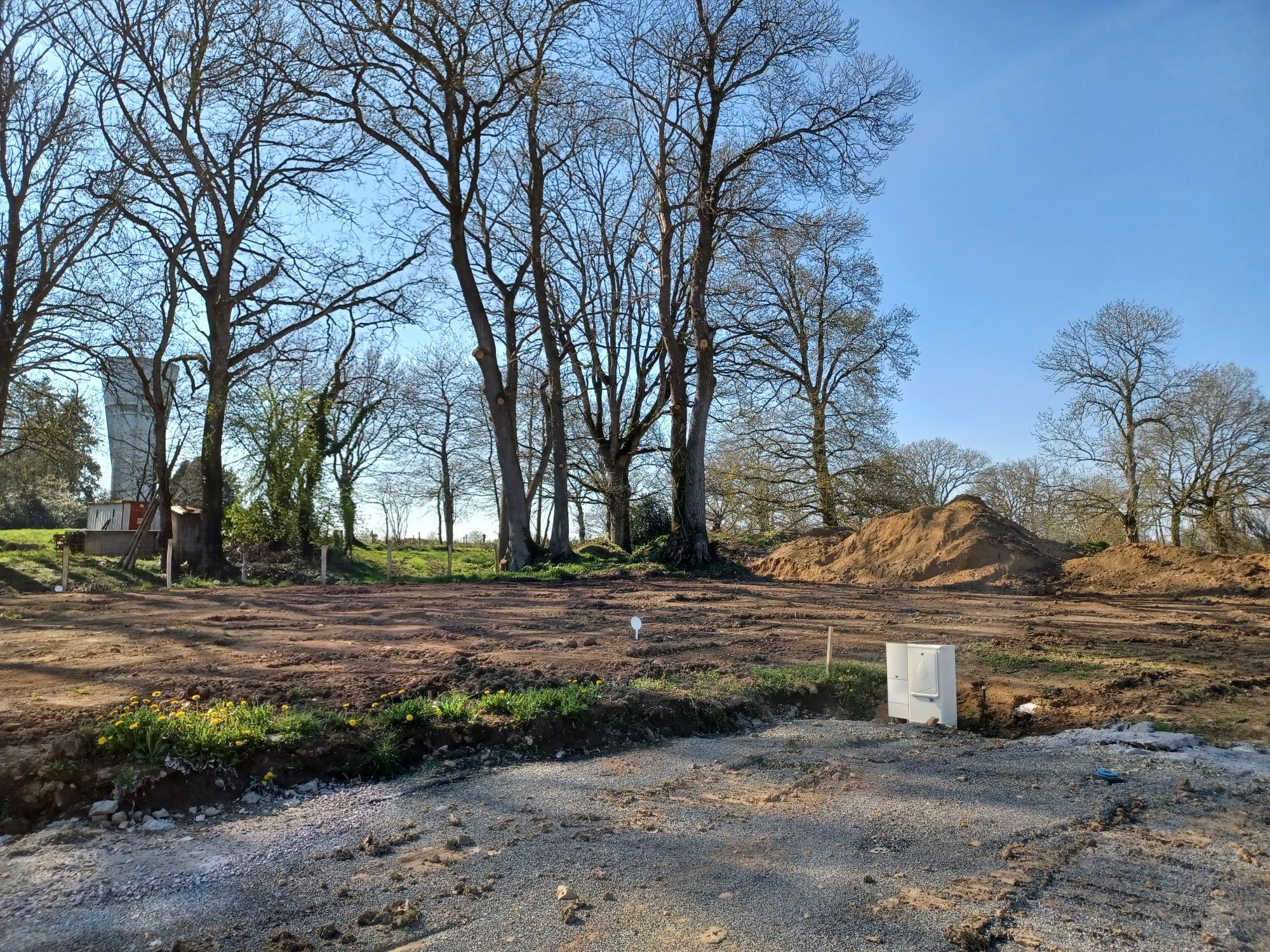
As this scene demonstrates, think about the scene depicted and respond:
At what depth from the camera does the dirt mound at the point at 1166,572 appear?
16.5 meters

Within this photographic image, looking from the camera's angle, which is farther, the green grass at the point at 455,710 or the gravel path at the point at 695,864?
the green grass at the point at 455,710

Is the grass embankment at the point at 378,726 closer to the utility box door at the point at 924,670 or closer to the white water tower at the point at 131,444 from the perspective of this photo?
the utility box door at the point at 924,670

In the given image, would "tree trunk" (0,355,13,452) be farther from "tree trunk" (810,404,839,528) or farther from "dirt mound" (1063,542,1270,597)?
"dirt mound" (1063,542,1270,597)

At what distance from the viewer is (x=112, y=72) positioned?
19859 millimetres

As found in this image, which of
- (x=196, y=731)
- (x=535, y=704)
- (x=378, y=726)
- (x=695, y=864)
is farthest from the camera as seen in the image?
(x=535, y=704)

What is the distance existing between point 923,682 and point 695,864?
4199 mm

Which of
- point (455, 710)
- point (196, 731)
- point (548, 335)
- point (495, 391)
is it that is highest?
point (548, 335)

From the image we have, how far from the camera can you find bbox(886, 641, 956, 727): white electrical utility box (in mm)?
7512

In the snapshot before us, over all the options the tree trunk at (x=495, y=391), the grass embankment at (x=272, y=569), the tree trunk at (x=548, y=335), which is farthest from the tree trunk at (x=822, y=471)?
the tree trunk at (x=495, y=391)

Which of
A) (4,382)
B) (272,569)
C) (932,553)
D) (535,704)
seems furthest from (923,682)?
(272,569)

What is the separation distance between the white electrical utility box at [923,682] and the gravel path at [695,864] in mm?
1683

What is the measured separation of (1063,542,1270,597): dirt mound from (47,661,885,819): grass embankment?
11.8 m

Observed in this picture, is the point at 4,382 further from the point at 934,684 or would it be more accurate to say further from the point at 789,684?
the point at 934,684

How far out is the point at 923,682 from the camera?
25.0 feet
